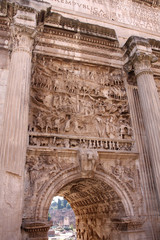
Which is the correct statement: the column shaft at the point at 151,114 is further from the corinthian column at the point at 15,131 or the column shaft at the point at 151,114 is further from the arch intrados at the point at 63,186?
the corinthian column at the point at 15,131

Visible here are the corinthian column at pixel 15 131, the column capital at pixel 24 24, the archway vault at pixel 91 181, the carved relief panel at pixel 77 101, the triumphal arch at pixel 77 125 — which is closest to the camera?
the corinthian column at pixel 15 131

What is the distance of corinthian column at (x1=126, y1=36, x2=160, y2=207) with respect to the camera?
7.48 metres

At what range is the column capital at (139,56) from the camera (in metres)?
8.98

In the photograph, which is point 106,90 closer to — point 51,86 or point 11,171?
point 51,86

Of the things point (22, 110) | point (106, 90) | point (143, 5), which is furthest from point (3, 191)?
point (143, 5)

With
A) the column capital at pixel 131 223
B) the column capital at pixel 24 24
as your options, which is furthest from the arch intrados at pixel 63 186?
the column capital at pixel 24 24

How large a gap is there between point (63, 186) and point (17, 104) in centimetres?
305

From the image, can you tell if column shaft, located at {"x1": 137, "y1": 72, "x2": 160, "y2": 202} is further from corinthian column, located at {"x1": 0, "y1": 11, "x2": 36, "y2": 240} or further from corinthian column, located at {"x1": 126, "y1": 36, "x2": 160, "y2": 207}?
corinthian column, located at {"x1": 0, "y1": 11, "x2": 36, "y2": 240}

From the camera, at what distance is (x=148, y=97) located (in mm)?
8344

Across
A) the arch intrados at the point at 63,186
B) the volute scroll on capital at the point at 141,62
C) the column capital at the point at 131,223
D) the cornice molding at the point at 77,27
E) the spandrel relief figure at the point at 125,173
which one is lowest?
the column capital at the point at 131,223

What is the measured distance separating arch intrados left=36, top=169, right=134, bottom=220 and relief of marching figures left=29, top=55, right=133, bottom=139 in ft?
5.28

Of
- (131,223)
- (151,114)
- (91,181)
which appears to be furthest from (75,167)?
(151,114)

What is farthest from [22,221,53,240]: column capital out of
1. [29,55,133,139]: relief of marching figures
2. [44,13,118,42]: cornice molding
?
[44,13,118,42]: cornice molding

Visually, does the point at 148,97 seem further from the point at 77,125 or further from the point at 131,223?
the point at 131,223
